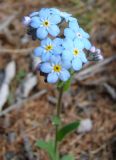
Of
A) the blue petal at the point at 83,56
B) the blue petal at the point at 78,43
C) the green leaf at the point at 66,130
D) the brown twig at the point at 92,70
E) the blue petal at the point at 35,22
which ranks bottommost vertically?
the green leaf at the point at 66,130

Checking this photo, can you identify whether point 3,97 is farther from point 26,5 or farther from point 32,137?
point 26,5

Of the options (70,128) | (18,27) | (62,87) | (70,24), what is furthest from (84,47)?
(18,27)

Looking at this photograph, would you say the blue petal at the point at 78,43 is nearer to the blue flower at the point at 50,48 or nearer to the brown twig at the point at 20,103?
the blue flower at the point at 50,48

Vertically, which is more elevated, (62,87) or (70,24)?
(70,24)

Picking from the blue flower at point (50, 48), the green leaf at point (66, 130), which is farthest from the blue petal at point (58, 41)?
the green leaf at point (66, 130)

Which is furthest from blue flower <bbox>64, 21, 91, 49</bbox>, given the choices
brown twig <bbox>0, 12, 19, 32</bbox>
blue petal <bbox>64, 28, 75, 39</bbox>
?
brown twig <bbox>0, 12, 19, 32</bbox>
